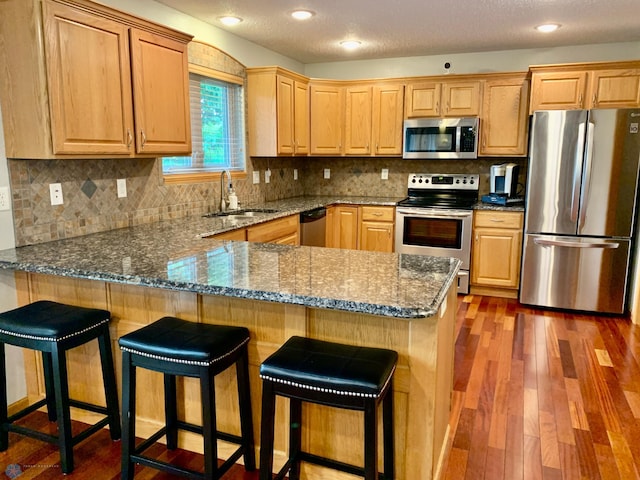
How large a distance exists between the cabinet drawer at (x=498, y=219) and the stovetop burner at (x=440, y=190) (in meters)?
0.33

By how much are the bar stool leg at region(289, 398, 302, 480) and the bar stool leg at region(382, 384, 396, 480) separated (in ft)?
1.14

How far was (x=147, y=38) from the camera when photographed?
2740 millimetres

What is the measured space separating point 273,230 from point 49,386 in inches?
75.9

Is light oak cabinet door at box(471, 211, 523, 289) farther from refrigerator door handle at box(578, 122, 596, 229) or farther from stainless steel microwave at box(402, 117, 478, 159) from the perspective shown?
stainless steel microwave at box(402, 117, 478, 159)

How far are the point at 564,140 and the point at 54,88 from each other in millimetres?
3769

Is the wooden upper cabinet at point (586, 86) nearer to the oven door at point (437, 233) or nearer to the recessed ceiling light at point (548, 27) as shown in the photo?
the recessed ceiling light at point (548, 27)

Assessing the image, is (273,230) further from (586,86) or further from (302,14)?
(586,86)

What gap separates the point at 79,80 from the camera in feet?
7.73

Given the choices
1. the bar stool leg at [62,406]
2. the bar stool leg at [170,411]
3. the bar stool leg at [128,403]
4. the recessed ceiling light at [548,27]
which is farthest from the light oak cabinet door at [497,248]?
the bar stool leg at [62,406]

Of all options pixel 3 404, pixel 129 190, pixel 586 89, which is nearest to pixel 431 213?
pixel 586 89

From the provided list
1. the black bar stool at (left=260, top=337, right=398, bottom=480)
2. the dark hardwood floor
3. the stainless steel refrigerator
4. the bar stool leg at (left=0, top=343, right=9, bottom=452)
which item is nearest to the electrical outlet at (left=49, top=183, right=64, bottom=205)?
the bar stool leg at (left=0, top=343, right=9, bottom=452)

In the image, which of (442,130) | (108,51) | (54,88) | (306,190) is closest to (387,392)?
(54,88)

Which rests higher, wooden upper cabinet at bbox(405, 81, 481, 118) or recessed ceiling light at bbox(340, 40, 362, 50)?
recessed ceiling light at bbox(340, 40, 362, 50)

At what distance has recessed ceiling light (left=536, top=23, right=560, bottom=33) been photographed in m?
3.89
